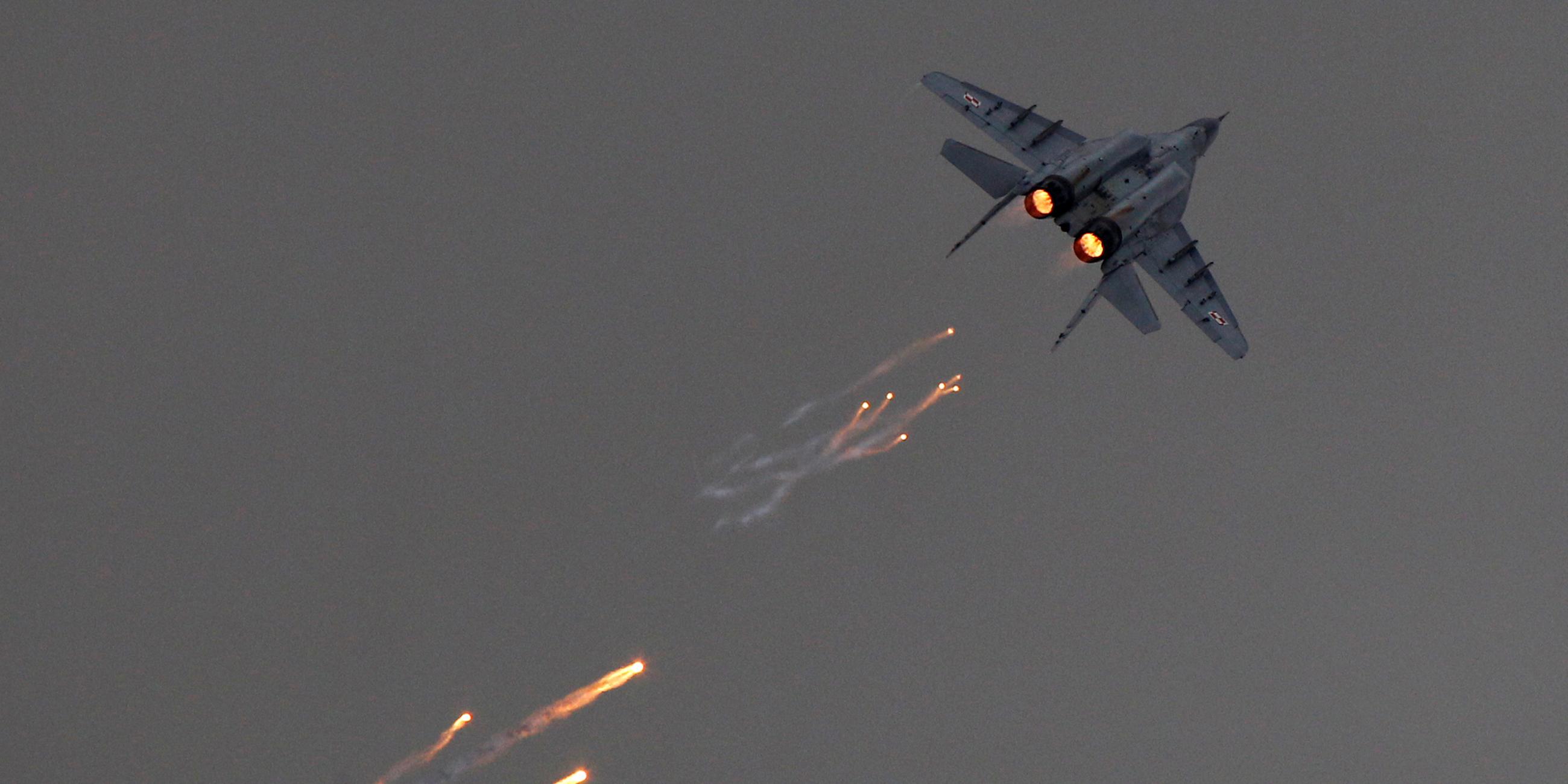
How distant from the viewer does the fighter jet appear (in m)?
90.4

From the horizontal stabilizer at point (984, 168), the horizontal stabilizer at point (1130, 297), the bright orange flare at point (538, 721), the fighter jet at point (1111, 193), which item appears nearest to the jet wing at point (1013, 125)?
the fighter jet at point (1111, 193)

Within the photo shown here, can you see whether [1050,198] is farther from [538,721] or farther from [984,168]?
[538,721]

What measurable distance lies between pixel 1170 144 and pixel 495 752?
56.9 metres

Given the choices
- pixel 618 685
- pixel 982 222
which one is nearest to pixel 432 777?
pixel 618 685

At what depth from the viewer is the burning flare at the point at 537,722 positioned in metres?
106

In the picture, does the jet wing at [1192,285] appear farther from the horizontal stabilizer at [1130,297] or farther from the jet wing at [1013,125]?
the jet wing at [1013,125]

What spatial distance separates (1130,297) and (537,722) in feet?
161

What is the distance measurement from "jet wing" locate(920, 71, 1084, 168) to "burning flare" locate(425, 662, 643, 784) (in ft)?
155

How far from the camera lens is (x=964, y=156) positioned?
306 feet

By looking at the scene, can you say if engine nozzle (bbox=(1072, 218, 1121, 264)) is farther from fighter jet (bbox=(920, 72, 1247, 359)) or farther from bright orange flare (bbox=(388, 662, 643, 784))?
bright orange flare (bbox=(388, 662, 643, 784))

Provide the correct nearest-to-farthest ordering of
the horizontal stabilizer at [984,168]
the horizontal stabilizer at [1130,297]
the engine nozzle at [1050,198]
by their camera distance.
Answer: the engine nozzle at [1050,198] → the horizontal stabilizer at [1130,297] → the horizontal stabilizer at [984,168]

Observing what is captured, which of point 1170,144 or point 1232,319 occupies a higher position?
point 1170,144

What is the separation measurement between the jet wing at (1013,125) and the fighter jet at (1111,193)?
0.05 meters

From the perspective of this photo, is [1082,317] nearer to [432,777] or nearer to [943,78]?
[943,78]
